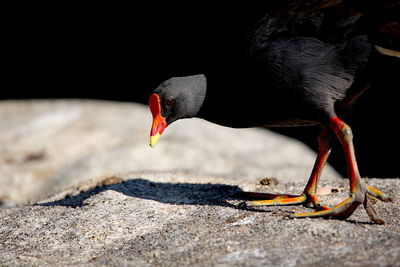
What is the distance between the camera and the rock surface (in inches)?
132

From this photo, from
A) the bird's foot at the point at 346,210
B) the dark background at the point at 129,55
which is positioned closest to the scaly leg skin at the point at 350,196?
the bird's foot at the point at 346,210

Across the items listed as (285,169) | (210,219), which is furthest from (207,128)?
(210,219)

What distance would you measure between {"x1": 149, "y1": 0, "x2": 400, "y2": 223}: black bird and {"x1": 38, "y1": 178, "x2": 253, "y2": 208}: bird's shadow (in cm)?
51

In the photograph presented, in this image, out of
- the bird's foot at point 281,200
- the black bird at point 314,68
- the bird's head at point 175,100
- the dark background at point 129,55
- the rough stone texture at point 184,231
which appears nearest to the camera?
the rough stone texture at point 184,231

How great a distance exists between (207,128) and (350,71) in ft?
19.8

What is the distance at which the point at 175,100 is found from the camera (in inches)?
181

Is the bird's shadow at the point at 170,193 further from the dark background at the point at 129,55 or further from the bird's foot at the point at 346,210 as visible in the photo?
the dark background at the point at 129,55

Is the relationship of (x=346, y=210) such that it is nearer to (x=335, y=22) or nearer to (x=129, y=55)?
(x=335, y=22)

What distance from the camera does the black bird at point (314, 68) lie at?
403cm

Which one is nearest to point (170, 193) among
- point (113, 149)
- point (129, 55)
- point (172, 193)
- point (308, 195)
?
point (172, 193)

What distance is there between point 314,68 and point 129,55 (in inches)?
387

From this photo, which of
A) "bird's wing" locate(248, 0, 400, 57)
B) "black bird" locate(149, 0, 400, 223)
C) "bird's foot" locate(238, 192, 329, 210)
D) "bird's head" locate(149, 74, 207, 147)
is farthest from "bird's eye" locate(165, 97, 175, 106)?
"bird's foot" locate(238, 192, 329, 210)

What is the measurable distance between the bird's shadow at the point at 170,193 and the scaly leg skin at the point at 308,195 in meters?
0.22

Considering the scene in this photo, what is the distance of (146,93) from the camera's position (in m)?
13.5
